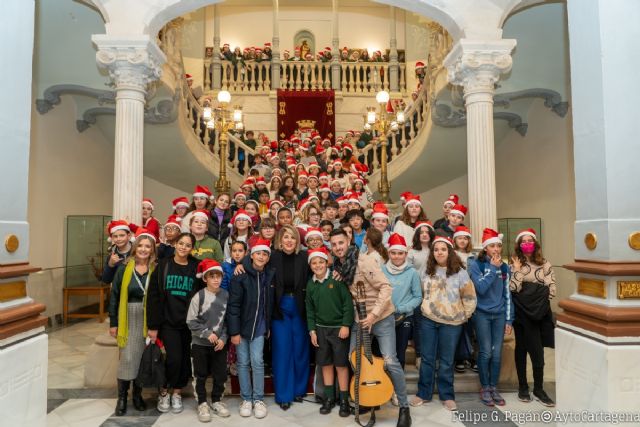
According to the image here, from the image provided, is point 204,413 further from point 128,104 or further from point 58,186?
point 58,186

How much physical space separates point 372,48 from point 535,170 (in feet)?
35.7

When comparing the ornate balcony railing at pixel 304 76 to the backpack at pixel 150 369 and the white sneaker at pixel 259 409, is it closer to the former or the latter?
the backpack at pixel 150 369

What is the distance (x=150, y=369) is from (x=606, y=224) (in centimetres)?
409

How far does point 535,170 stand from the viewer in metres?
10.5

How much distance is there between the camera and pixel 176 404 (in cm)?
454

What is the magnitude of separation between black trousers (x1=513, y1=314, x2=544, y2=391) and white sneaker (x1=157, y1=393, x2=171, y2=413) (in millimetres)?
3763

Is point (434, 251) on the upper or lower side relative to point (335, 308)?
upper

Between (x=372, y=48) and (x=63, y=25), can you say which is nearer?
(x=63, y=25)

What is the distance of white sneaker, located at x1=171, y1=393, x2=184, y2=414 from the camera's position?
452 cm

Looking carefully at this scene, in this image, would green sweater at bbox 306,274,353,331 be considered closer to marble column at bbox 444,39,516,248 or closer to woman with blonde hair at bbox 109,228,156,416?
woman with blonde hair at bbox 109,228,156,416

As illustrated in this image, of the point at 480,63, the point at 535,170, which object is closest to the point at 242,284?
the point at 480,63

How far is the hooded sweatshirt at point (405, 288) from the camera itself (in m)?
4.39

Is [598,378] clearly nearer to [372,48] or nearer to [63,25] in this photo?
[63,25]

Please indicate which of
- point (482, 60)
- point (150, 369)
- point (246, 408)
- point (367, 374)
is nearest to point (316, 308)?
point (367, 374)
